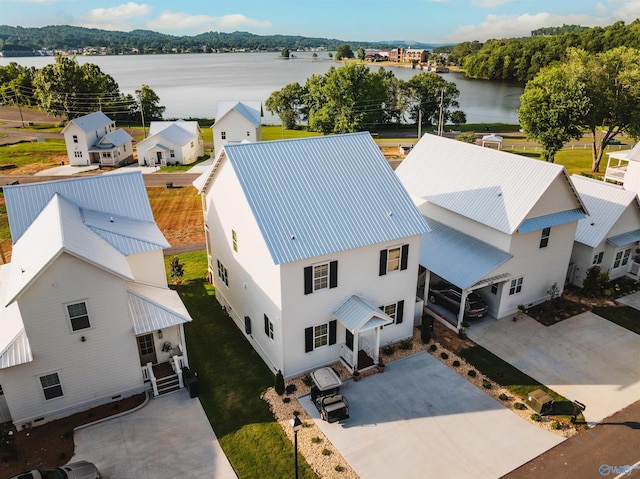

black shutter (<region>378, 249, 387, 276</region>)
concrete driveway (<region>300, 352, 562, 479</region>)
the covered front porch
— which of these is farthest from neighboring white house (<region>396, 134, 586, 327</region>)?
concrete driveway (<region>300, 352, 562, 479</region>)

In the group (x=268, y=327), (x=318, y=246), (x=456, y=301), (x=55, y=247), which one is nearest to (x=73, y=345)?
(x=55, y=247)

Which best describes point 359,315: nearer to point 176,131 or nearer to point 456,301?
point 456,301

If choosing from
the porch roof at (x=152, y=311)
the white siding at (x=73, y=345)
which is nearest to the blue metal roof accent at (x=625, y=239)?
the porch roof at (x=152, y=311)

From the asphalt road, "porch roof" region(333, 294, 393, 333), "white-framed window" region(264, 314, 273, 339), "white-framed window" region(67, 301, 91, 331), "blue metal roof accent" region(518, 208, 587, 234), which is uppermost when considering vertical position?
"blue metal roof accent" region(518, 208, 587, 234)

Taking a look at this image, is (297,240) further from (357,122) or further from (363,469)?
(357,122)

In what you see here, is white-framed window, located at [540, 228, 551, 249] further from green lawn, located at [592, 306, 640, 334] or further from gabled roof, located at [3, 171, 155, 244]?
gabled roof, located at [3, 171, 155, 244]

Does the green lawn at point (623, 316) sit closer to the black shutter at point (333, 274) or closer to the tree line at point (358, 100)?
the black shutter at point (333, 274)

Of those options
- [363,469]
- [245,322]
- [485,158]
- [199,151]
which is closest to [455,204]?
[485,158]
